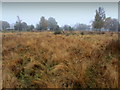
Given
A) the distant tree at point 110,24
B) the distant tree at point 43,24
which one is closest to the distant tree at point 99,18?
the distant tree at point 110,24

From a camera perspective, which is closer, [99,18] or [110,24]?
[99,18]

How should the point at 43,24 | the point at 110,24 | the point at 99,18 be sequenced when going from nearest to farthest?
the point at 99,18 < the point at 43,24 < the point at 110,24

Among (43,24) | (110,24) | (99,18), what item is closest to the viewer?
(99,18)

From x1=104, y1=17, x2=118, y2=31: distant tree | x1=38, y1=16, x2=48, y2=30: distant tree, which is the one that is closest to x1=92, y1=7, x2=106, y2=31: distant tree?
x1=104, y1=17, x2=118, y2=31: distant tree

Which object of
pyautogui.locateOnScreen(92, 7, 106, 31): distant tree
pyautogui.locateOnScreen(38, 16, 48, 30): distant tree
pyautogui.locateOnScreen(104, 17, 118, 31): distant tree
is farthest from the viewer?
pyautogui.locateOnScreen(38, 16, 48, 30): distant tree

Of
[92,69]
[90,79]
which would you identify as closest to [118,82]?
[90,79]

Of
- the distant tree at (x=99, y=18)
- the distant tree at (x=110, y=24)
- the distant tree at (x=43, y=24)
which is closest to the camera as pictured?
the distant tree at (x=99, y=18)

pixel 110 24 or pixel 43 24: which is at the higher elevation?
pixel 110 24

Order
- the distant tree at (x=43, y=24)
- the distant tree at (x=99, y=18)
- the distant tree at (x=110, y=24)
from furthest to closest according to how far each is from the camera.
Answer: the distant tree at (x=43, y=24)
the distant tree at (x=110, y=24)
the distant tree at (x=99, y=18)

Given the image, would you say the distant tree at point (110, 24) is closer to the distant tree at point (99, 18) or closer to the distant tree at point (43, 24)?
the distant tree at point (99, 18)

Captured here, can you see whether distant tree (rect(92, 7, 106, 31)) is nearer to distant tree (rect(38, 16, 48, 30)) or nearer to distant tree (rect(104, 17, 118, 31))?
distant tree (rect(104, 17, 118, 31))

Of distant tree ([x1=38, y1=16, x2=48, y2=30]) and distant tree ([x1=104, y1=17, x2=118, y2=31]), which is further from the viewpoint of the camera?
distant tree ([x1=38, y1=16, x2=48, y2=30])

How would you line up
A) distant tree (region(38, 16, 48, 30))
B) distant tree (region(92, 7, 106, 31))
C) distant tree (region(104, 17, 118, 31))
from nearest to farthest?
distant tree (region(92, 7, 106, 31)), distant tree (region(104, 17, 118, 31)), distant tree (region(38, 16, 48, 30))

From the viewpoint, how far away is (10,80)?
11.3ft
